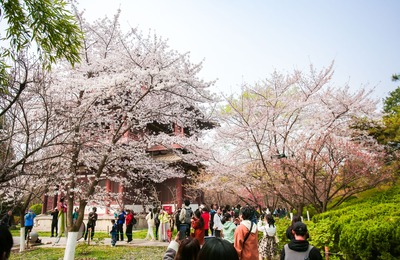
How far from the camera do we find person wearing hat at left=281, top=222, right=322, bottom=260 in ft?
11.8

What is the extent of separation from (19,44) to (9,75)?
2.97 feet

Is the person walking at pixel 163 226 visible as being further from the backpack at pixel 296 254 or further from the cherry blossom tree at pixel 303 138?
the backpack at pixel 296 254

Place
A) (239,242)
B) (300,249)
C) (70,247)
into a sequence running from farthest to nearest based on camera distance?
(70,247) < (239,242) < (300,249)

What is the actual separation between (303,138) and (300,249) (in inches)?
384

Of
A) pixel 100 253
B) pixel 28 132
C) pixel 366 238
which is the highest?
pixel 28 132

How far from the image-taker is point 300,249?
3639 mm

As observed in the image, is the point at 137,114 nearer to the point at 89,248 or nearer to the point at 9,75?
the point at 9,75

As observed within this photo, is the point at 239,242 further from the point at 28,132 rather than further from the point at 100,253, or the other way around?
the point at 100,253

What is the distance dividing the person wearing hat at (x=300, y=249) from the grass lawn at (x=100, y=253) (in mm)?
7582

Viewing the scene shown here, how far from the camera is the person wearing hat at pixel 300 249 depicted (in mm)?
3603

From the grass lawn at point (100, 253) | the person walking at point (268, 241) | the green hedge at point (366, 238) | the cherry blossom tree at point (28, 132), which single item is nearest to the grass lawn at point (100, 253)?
the grass lawn at point (100, 253)

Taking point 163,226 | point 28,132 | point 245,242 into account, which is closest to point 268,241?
point 245,242

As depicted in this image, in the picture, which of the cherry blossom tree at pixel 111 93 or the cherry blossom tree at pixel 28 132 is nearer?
the cherry blossom tree at pixel 28 132

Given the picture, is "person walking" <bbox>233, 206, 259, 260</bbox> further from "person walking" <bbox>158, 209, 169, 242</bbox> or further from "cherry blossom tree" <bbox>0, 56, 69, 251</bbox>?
"person walking" <bbox>158, 209, 169, 242</bbox>
